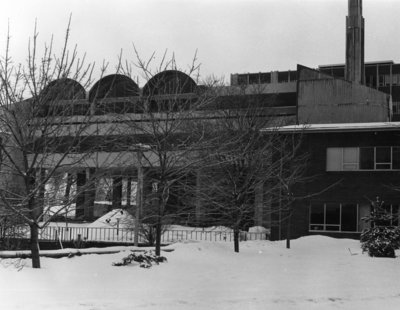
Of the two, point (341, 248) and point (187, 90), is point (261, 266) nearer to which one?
point (341, 248)

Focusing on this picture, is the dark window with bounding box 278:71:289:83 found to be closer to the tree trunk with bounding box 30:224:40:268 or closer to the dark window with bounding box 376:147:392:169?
the dark window with bounding box 376:147:392:169

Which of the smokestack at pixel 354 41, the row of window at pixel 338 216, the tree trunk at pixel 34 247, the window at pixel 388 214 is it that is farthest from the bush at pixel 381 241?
the smokestack at pixel 354 41

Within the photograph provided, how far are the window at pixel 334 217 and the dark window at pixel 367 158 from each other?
2.07m

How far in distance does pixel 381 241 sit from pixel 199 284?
9.90 metres

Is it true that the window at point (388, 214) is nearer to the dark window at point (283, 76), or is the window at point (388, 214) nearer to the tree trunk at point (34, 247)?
the tree trunk at point (34, 247)

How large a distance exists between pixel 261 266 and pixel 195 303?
20.9ft

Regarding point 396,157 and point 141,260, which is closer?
point 141,260

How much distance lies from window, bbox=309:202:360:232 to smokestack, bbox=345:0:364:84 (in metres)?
20.6

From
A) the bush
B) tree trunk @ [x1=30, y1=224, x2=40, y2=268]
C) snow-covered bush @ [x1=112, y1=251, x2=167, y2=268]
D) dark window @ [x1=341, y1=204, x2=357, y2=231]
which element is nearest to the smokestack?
dark window @ [x1=341, y1=204, x2=357, y2=231]

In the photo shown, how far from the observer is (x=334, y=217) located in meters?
26.4

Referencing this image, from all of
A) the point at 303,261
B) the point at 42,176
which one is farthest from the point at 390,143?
the point at 42,176

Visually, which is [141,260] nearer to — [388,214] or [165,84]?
[165,84]

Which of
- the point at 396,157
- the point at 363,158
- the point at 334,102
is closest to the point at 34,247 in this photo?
the point at 363,158

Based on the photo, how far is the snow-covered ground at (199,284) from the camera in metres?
8.80
